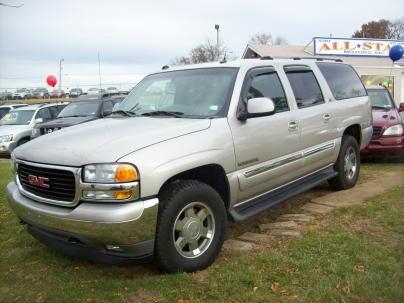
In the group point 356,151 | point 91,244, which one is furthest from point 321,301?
point 356,151

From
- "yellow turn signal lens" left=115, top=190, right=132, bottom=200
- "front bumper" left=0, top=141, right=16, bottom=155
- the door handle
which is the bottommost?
"front bumper" left=0, top=141, right=16, bottom=155

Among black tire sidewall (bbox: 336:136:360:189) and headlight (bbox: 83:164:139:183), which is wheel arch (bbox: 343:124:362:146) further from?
headlight (bbox: 83:164:139:183)

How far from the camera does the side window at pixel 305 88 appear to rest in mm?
5102

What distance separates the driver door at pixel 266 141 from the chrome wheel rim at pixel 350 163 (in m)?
1.60

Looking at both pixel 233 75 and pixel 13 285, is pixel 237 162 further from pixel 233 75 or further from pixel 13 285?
pixel 13 285

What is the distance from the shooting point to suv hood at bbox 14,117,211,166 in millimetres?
3240

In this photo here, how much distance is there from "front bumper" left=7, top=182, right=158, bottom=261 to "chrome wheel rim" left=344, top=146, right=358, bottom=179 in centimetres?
392

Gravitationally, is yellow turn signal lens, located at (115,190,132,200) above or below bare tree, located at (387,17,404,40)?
below

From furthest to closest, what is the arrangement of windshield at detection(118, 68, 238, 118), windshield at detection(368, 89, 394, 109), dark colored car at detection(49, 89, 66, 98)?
1. dark colored car at detection(49, 89, 66, 98)
2. windshield at detection(368, 89, 394, 109)
3. windshield at detection(118, 68, 238, 118)

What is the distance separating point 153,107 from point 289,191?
182cm

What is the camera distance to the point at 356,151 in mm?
6480

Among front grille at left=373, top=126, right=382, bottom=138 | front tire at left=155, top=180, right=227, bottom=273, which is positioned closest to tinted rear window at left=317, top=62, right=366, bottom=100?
front grille at left=373, top=126, right=382, bottom=138

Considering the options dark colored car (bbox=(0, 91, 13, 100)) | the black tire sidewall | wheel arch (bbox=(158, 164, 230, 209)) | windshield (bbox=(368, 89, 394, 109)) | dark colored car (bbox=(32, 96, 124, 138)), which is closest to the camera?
wheel arch (bbox=(158, 164, 230, 209))

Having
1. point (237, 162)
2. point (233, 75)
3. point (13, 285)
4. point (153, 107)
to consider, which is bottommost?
point (13, 285)
